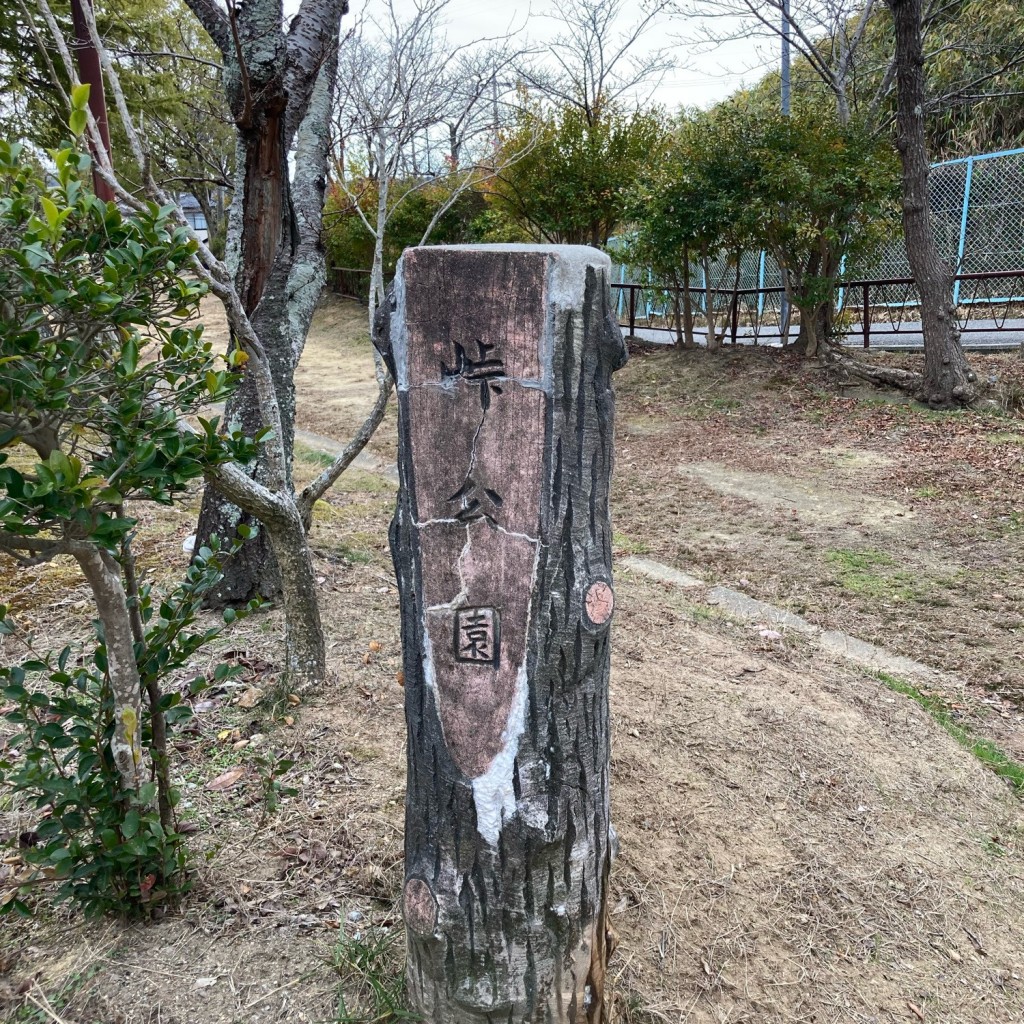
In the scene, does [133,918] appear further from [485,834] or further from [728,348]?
[728,348]

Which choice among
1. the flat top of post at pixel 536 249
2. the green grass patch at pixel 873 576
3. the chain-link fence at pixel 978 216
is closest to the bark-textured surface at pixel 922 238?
the chain-link fence at pixel 978 216

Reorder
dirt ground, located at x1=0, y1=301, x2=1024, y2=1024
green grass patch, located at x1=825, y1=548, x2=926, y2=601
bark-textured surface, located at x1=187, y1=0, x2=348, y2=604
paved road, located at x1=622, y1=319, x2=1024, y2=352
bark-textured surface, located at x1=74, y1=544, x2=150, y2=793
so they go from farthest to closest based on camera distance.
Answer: paved road, located at x1=622, y1=319, x2=1024, y2=352 < green grass patch, located at x1=825, y1=548, x2=926, y2=601 < bark-textured surface, located at x1=187, y1=0, x2=348, y2=604 < dirt ground, located at x1=0, y1=301, x2=1024, y2=1024 < bark-textured surface, located at x1=74, y1=544, x2=150, y2=793

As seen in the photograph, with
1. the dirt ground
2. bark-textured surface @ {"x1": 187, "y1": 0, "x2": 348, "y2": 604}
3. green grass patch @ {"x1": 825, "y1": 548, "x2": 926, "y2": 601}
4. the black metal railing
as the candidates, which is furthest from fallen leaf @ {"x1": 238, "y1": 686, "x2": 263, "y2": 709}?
the black metal railing

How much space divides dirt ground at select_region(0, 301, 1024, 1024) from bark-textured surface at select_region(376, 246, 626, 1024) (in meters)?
0.37

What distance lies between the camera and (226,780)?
8.07 ft

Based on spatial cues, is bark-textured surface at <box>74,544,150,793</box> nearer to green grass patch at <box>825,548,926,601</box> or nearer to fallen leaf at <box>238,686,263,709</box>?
fallen leaf at <box>238,686,263,709</box>

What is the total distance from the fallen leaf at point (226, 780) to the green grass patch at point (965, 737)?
2.51 meters

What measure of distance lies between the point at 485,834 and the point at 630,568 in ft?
11.3

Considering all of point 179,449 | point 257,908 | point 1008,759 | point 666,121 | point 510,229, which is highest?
point 666,121

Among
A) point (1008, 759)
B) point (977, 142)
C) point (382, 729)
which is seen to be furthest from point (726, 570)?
point (977, 142)

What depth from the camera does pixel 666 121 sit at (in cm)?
1252

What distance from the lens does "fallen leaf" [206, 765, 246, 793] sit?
2428 millimetres

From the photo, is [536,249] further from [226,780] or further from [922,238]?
[922,238]

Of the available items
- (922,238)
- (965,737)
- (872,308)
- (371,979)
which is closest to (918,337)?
(872,308)
